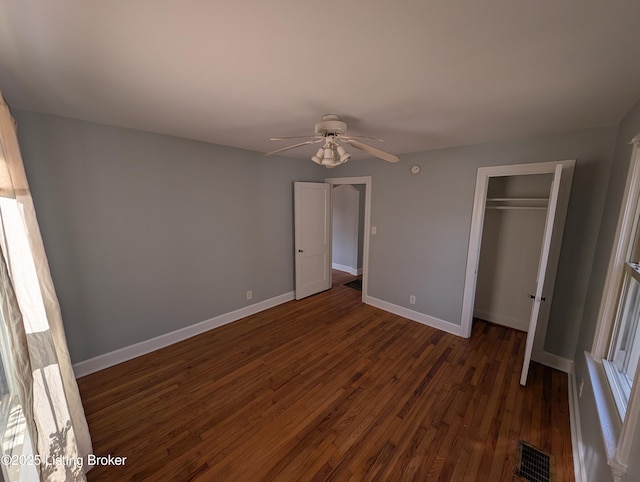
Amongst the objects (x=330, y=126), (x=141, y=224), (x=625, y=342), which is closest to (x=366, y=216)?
(x=330, y=126)

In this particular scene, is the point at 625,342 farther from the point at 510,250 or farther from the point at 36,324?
the point at 36,324

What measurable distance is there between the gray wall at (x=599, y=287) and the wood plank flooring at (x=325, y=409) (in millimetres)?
285

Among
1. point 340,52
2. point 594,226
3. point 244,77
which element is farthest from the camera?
point 594,226

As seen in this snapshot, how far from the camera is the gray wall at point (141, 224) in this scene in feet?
6.85

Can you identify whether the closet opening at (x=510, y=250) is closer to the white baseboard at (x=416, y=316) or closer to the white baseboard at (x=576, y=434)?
the white baseboard at (x=416, y=316)

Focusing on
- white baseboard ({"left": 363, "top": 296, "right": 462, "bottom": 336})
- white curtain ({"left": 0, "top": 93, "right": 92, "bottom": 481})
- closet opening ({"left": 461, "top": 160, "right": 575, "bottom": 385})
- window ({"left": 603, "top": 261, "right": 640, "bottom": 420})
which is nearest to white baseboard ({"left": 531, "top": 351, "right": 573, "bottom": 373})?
closet opening ({"left": 461, "top": 160, "right": 575, "bottom": 385})

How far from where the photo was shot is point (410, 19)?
2.98ft

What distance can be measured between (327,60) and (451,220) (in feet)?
8.21

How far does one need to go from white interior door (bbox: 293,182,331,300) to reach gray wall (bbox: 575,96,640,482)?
10.4ft

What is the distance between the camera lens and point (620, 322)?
1.58 metres

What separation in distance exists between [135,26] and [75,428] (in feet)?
7.09

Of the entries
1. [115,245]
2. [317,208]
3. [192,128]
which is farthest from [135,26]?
[317,208]

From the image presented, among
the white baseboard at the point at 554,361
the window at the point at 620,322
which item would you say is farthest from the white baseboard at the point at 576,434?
the window at the point at 620,322

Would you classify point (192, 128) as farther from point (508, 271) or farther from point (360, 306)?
point (508, 271)
